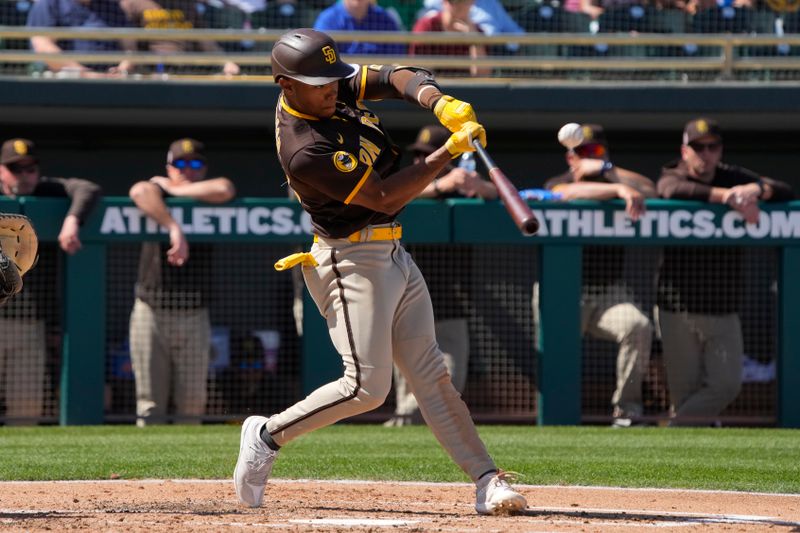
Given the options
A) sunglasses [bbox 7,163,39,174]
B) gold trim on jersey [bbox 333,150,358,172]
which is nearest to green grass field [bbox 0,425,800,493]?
sunglasses [bbox 7,163,39,174]

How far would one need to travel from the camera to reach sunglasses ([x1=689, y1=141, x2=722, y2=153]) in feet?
28.0

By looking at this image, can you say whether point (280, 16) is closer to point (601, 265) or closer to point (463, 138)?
point (601, 265)

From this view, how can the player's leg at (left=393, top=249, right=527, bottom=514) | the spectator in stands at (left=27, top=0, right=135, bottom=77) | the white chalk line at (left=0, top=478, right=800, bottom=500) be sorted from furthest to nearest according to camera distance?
the spectator in stands at (left=27, top=0, right=135, bottom=77) → the white chalk line at (left=0, top=478, right=800, bottom=500) → the player's leg at (left=393, top=249, right=527, bottom=514)

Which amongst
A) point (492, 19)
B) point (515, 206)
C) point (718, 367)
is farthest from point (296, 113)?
point (492, 19)

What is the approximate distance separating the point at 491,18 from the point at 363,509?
675cm

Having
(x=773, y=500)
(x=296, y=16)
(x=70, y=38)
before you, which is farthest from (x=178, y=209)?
(x=773, y=500)

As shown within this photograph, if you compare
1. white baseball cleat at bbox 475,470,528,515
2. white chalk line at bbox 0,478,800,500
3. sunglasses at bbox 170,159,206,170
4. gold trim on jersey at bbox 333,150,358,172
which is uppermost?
sunglasses at bbox 170,159,206,170

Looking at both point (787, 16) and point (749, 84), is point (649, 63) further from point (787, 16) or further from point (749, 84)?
point (787, 16)

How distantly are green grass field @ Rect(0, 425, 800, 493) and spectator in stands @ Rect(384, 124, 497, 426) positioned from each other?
28cm

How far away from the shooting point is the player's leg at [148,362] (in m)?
8.21

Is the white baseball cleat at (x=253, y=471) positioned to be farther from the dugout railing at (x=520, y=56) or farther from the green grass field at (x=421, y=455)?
the dugout railing at (x=520, y=56)

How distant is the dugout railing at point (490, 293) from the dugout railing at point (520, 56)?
1775mm

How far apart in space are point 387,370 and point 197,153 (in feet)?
14.6

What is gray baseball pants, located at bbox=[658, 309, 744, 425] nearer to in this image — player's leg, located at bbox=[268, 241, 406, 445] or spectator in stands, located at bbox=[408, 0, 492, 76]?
spectator in stands, located at bbox=[408, 0, 492, 76]
